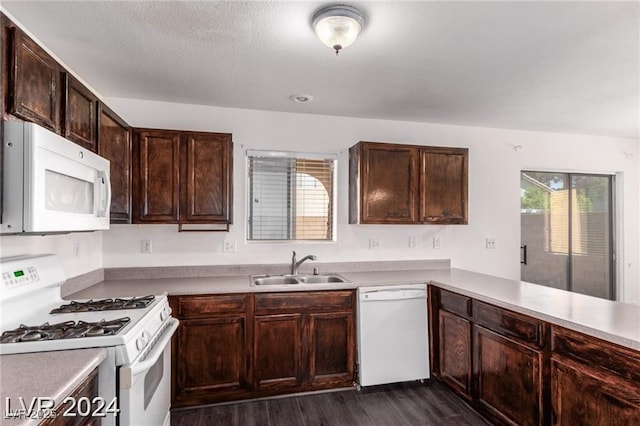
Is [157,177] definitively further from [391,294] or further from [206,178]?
[391,294]

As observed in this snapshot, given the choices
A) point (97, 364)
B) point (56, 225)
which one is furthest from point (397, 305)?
point (56, 225)

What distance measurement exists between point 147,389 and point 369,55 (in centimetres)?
224

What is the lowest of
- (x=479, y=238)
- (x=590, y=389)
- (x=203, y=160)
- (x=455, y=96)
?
(x=590, y=389)

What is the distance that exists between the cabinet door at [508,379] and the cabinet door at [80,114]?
2.75 meters

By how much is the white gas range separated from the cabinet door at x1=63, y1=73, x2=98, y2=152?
0.68 m

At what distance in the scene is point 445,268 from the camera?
364cm

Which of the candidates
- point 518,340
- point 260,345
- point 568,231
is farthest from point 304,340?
point 568,231

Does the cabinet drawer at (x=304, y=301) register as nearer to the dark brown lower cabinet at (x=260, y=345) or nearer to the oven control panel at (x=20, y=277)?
the dark brown lower cabinet at (x=260, y=345)

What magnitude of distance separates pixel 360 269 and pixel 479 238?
1.44 m

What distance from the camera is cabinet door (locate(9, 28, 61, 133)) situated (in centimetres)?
142

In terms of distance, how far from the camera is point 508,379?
2.14 m

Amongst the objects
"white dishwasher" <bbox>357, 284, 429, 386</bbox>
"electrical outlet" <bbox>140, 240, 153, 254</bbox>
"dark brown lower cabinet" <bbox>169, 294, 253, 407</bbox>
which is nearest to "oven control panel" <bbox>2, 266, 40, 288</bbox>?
"dark brown lower cabinet" <bbox>169, 294, 253, 407</bbox>

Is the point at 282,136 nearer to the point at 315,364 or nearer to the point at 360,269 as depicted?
the point at 360,269

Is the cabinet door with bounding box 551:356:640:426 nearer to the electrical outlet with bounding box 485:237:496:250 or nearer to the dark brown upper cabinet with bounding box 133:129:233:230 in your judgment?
the electrical outlet with bounding box 485:237:496:250
